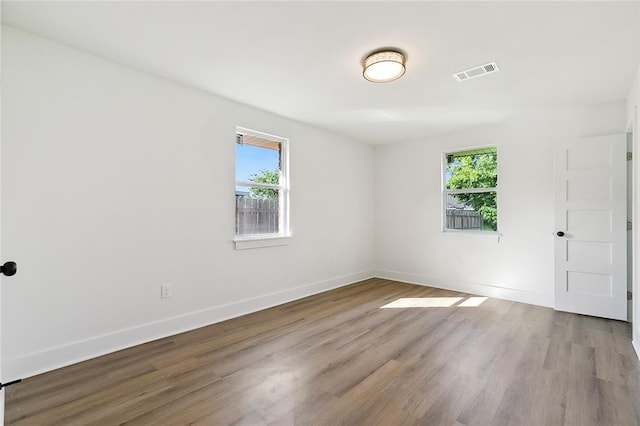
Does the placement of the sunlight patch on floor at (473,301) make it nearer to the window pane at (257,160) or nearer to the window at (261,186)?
the window at (261,186)

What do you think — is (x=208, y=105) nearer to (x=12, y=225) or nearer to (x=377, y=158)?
(x=12, y=225)

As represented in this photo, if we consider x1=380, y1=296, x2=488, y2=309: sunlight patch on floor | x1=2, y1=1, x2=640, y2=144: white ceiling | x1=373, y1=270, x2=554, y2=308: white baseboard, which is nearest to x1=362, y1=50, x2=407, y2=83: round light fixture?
x1=2, y1=1, x2=640, y2=144: white ceiling

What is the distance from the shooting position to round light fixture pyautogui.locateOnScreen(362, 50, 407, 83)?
2.42m

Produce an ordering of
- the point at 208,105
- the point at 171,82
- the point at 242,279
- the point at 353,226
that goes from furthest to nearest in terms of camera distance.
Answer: the point at 353,226, the point at 242,279, the point at 208,105, the point at 171,82

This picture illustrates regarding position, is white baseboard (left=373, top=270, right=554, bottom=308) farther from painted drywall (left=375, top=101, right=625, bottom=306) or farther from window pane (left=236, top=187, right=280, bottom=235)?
window pane (left=236, top=187, right=280, bottom=235)

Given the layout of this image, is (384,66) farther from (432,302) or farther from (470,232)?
(470,232)

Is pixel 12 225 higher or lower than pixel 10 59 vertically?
lower

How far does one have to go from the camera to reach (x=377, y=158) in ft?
18.6

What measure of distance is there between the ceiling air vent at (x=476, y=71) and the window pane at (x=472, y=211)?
216 cm

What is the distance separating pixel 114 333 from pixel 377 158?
4635mm

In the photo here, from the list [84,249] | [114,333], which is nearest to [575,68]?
[84,249]

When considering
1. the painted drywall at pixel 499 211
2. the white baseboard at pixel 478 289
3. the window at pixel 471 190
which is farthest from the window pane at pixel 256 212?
the window at pixel 471 190

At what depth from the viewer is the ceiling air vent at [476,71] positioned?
2652mm

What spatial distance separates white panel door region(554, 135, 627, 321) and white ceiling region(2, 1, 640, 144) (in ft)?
2.09
